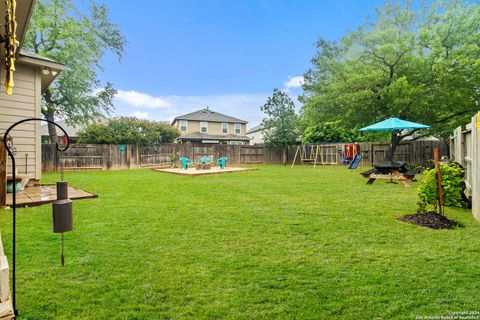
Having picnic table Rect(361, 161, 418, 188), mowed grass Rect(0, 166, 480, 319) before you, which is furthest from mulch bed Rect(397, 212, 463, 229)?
picnic table Rect(361, 161, 418, 188)

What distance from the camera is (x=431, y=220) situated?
12.7 feet

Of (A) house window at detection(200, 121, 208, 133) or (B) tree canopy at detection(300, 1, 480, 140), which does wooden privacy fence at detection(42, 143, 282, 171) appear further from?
(A) house window at detection(200, 121, 208, 133)

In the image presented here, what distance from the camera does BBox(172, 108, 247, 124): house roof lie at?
96.9ft

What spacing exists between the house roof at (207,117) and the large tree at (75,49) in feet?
35.7

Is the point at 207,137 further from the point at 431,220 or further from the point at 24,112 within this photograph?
the point at 431,220

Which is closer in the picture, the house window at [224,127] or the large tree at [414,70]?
the large tree at [414,70]

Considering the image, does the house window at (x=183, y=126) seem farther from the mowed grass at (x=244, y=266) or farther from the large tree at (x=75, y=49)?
the mowed grass at (x=244, y=266)

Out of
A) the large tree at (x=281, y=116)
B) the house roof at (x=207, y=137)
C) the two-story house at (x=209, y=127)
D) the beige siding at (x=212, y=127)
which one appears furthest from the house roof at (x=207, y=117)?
the large tree at (x=281, y=116)

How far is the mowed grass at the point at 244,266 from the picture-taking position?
1851mm

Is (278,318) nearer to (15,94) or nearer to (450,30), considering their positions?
(15,94)

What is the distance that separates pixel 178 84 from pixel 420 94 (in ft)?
66.1

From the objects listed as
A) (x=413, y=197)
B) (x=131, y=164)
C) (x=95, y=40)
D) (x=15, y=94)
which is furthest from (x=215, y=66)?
(x=413, y=197)

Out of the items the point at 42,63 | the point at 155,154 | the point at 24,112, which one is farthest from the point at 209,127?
the point at 24,112

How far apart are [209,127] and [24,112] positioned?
23.4 m
